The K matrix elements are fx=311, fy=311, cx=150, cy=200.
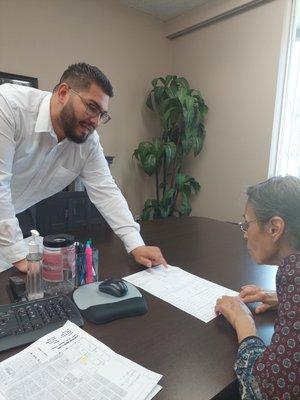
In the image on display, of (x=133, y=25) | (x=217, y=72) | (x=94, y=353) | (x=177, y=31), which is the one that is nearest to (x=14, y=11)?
(x=133, y=25)

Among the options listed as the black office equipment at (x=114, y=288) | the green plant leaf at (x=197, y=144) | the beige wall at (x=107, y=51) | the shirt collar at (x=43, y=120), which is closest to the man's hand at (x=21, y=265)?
the black office equipment at (x=114, y=288)

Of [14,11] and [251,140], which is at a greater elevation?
[14,11]

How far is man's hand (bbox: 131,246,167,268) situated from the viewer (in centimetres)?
120

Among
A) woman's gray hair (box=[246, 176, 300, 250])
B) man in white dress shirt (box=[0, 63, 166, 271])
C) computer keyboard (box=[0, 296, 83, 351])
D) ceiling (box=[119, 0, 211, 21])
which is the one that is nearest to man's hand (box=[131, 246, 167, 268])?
man in white dress shirt (box=[0, 63, 166, 271])

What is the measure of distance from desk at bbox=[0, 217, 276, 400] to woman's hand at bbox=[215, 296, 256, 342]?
0.02m

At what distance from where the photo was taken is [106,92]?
1.28 m

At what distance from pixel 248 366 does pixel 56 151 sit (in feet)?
3.76

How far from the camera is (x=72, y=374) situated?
2.03 feet

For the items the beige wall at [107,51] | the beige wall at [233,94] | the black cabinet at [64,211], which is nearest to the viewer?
the black cabinet at [64,211]

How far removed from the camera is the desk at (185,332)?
24.6 inches

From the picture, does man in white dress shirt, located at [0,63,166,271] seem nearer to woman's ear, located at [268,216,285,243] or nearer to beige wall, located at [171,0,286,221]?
woman's ear, located at [268,216,285,243]

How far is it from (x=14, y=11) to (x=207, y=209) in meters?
2.60

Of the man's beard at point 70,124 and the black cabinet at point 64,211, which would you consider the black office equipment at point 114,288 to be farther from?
the black cabinet at point 64,211

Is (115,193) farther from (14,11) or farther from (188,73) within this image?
(188,73)
